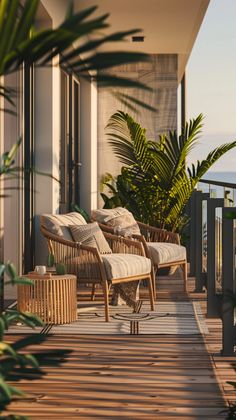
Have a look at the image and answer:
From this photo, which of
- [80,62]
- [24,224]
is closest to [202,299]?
[24,224]

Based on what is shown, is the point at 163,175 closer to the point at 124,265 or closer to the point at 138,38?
the point at 138,38

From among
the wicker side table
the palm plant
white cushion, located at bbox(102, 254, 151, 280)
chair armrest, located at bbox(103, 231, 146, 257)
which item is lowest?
the wicker side table

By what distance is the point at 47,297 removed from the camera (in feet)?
18.6

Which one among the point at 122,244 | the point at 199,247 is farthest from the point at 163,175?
the point at 122,244

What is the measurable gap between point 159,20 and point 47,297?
448 centimetres

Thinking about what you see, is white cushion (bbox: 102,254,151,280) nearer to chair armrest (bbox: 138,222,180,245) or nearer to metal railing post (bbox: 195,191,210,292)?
metal railing post (bbox: 195,191,210,292)

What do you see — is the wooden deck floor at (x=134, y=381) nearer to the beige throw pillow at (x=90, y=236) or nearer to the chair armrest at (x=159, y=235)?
the beige throw pillow at (x=90, y=236)

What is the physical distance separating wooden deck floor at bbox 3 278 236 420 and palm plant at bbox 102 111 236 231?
3.76m

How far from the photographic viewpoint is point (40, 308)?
570 centimetres

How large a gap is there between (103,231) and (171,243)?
79 centimetres

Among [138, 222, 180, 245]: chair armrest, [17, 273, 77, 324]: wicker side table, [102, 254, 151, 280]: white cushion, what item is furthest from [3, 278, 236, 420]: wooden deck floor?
[138, 222, 180, 245]: chair armrest

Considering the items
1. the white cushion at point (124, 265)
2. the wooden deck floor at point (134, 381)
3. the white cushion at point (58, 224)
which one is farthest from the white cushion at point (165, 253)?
the wooden deck floor at point (134, 381)

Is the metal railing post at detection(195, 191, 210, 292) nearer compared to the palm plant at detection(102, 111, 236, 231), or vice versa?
the metal railing post at detection(195, 191, 210, 292)

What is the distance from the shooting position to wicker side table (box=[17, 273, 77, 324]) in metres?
5.68
